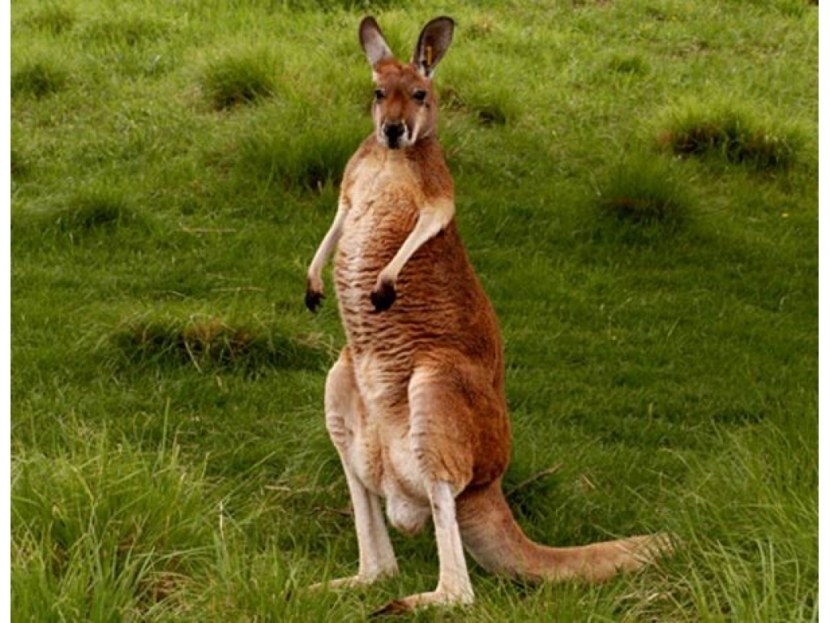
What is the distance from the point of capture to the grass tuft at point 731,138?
10.3 metres

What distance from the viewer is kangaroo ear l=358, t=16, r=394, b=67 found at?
4902 mm

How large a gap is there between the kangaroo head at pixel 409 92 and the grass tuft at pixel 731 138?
223 inches

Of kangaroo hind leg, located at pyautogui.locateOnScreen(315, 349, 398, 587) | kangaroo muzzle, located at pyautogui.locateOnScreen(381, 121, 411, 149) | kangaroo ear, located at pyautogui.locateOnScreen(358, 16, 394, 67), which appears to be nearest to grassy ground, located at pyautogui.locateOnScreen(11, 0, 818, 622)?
kangaroo hind leg, located at pyautogui.locateOnScreen(315, 349, 398, 587)

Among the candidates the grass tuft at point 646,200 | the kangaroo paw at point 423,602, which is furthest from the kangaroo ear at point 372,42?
the grass tuft at point 646,200

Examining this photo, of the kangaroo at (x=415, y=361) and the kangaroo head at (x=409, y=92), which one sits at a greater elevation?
the kangaroo head at (x=409, y=92)

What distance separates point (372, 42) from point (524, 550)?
1.63 m

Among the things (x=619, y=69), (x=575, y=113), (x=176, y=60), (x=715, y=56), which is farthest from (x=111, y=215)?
(x=715, y=56)

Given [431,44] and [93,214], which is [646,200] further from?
[431,44]

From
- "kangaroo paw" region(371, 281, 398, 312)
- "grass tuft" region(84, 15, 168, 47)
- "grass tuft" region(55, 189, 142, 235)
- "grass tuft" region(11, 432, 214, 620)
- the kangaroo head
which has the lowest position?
"grass tuft" region(55, 189, 142, 235)

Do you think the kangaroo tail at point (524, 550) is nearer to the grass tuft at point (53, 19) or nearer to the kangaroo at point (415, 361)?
the kangaroo at point (415, 361)

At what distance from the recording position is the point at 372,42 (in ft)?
16.2

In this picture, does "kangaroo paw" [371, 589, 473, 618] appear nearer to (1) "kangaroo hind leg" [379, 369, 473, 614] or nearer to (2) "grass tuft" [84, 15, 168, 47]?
(1) "kangaroo hind leg" [379, 369, 473, 614]

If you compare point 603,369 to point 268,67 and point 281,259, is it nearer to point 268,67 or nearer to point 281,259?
point 281,259

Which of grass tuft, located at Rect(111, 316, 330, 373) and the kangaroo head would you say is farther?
grass tuft, located at Rect(111, 316, 330, 373)
